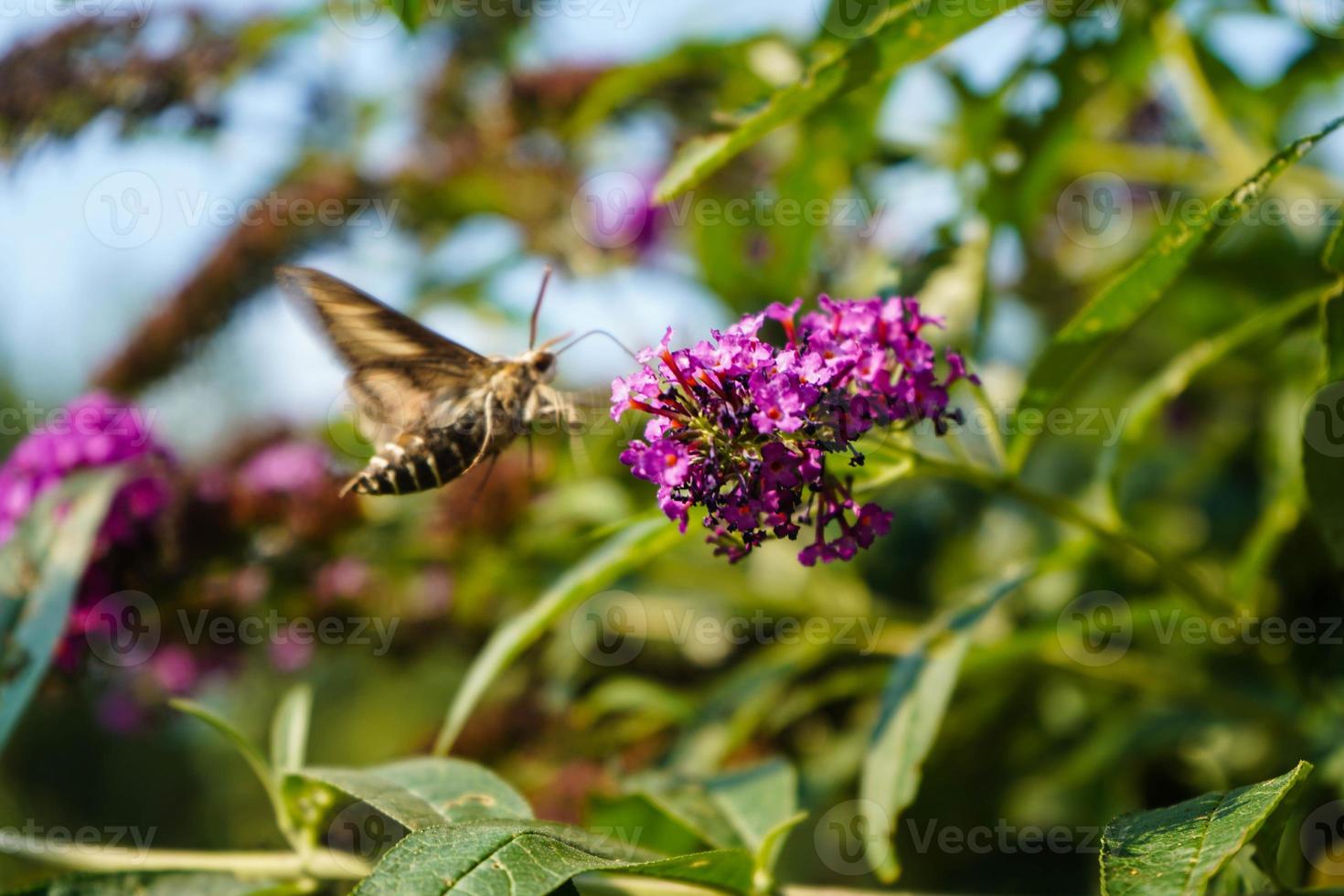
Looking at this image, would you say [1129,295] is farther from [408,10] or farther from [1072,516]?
[408,10]

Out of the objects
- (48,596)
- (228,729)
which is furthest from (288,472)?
(228,729)

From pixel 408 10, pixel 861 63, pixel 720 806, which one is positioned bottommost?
pixel 720 806

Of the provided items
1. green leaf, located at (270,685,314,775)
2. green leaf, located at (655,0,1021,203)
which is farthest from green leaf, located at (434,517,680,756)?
green leaf, located at (655,0,1021,203)

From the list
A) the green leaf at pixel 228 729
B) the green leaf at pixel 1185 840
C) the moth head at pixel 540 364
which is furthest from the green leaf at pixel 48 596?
the green leaf at pixel 1185 840

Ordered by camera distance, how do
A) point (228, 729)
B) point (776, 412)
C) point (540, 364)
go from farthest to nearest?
1. point (540, 364)
2. point (228, 729)
3. point (776, 412)

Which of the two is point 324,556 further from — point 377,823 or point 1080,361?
point 1080,361

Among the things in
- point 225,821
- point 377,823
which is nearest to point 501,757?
point 377,823

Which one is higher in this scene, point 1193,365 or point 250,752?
point 1193,365
